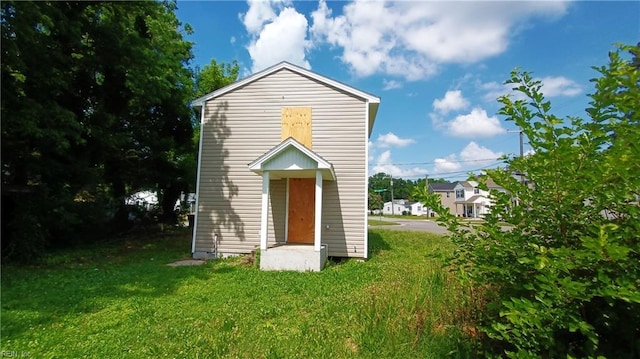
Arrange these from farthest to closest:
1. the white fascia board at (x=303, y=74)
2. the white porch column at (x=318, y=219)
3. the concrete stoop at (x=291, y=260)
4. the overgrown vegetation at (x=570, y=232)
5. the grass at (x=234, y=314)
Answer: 1. the white fascia board at (x=303, y=74)
2. the white porch column at (x=318, y=219)
3. the concrete stoop at (x=291, y=260)
4. the grass at (x=234, y=314)
5. the overgrown vegetation at (x=570, y=232)

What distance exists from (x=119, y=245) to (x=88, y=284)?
6.58m

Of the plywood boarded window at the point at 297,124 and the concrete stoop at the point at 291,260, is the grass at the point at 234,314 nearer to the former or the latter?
the concrete stoop at the point at 291,260

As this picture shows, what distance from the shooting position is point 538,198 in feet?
8.31

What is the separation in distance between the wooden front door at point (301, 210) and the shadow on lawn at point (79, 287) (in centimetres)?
266

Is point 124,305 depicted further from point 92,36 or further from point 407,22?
point 92,36

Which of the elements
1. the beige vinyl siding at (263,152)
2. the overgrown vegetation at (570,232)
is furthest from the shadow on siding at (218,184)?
the overgrown vegetation at (570,232)

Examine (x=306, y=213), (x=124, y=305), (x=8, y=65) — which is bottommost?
(x=124, y=305)

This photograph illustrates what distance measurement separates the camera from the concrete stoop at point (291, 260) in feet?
26.8

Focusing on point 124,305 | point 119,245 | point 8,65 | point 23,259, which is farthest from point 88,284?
point 119,245

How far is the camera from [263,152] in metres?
10.2

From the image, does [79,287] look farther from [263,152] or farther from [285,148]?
[263,152]

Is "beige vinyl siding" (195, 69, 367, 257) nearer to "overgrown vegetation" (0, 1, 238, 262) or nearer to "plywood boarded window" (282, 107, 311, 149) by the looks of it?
"plywood boarded window" (282, 107, 311, 149)

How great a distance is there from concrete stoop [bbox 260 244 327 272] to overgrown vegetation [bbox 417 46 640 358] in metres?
5.65

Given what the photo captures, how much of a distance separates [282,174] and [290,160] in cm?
78
